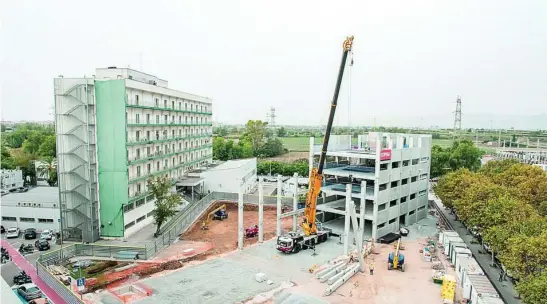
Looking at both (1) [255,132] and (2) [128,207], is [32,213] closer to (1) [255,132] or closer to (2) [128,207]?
(2) [128,207]

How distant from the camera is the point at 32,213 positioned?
1446 inches

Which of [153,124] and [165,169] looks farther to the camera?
[165,169]

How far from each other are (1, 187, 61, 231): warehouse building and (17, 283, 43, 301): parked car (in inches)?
621

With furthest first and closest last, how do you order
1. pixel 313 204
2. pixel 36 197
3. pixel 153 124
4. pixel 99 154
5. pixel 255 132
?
pixel 255 132, pixel 36 197, pixel 153 124, pixel 99 154, pixel 313 204

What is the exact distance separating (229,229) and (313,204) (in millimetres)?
10897

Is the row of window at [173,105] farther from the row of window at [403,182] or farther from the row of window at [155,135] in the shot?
the row of window at [403,182]

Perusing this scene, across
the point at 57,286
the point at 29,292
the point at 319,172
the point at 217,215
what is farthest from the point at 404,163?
the point at 29,292

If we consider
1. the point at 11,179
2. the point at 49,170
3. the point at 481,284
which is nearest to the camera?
the point at 481,284

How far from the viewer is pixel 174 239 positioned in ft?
113

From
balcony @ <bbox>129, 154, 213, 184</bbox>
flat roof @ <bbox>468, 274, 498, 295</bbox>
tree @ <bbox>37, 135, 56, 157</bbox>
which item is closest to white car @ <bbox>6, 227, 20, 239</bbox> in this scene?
balcony @ <bbox>129, 154, 213, 184</bbox>

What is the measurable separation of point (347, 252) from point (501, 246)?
10.9m

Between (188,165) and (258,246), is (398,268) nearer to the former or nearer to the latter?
(258,246)

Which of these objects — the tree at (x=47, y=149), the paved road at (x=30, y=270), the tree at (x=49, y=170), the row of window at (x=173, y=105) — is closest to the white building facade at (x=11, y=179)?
the tree at (x=49, y=170)

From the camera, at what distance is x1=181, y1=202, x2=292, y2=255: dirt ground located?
110 ft
